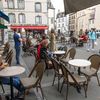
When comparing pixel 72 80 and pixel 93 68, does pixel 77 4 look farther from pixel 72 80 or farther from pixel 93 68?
pixel 93 68

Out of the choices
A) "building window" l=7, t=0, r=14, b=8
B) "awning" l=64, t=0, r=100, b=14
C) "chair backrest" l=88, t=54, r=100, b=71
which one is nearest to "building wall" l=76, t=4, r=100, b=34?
"building window" l=7, t=0, r=14, b=8

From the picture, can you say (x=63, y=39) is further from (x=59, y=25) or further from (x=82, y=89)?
(x=59, y=25)

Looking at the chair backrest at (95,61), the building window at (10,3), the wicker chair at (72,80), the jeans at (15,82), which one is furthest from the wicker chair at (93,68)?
the building window at (10,3)

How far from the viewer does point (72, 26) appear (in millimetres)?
85188

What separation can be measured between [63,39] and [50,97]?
52.7 feet

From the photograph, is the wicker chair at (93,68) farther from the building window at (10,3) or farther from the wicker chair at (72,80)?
the building window at (10,3)

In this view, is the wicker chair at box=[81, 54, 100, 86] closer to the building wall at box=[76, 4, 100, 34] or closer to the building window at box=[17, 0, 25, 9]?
the building window at box=[17, 0, 25, 9]

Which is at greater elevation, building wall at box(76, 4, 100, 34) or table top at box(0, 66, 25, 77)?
building wall at box(76, 4, 100, 34)

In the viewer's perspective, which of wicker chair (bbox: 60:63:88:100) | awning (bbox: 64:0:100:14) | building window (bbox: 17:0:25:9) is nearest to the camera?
awning (bbox: 64:0:100:14)

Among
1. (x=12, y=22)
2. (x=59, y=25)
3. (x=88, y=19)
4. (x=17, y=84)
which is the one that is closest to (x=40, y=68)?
(x=17, y=84)

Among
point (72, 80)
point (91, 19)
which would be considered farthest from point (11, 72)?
point (91, 19)

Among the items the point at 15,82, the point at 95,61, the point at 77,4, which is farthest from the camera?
the point at 95,61

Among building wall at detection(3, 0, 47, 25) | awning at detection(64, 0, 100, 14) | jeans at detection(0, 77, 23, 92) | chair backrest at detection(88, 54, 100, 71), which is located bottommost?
jeans at detection(0, 77, 23, 92)

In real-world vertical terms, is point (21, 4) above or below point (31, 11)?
above
